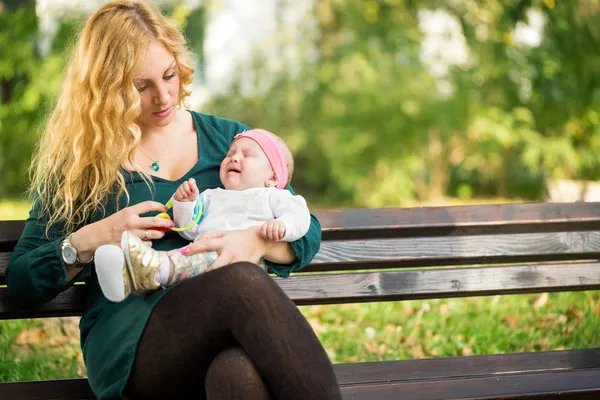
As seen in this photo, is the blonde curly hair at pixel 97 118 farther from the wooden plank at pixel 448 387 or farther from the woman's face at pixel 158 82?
the wooden plank at pixel 448 387

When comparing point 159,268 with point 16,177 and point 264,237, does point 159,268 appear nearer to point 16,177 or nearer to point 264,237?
point 264,237

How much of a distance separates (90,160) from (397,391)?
1299mm

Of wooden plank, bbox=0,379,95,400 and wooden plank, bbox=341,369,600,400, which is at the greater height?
wooden plank, bbox=341,369,600,400

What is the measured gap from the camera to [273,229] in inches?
94.9

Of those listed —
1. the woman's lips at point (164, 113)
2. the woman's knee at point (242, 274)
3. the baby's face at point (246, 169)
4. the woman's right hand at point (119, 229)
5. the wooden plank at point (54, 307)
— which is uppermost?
the woman's lips at point (164, 113)

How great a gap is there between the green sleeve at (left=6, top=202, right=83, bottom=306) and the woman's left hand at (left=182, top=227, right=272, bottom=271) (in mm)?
460

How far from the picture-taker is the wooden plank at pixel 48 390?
2.57m

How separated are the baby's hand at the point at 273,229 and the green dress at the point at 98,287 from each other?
0.17m

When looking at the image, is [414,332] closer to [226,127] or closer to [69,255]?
[226,127]

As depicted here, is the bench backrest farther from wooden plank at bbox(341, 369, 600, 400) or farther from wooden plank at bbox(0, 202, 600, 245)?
wooden plank at bbox(341, 369, 600, 400)

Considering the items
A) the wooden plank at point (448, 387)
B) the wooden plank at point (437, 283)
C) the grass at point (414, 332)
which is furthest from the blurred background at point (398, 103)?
the wooden plank at point (448, 387)

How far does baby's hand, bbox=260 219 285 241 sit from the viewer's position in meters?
2.41

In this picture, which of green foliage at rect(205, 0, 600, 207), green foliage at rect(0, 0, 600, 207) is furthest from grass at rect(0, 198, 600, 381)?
green foliage at rect(205, 0, 600, 207)

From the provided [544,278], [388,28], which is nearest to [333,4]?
[388,28]
